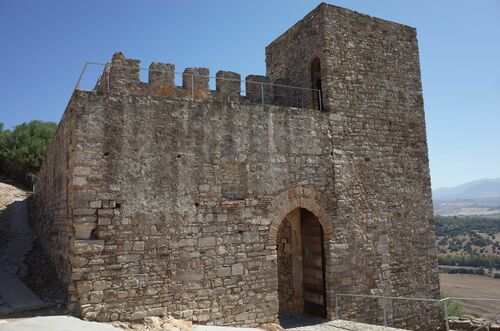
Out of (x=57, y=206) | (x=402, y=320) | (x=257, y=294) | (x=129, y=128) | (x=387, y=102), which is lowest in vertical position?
(x=402, y=320)

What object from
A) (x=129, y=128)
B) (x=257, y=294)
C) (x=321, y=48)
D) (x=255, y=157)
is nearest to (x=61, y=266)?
(x=129, y=128)

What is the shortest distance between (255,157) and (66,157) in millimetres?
3981

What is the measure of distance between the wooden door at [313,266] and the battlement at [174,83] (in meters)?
3.24

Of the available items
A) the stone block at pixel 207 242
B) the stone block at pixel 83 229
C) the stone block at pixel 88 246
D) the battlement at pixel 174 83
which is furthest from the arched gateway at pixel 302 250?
the stone block at pixel 83 229

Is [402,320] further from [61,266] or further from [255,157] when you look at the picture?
[61,266]

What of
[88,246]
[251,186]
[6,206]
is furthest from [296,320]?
[6,206]

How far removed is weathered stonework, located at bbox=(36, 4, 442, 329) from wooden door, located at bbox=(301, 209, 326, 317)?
112mm

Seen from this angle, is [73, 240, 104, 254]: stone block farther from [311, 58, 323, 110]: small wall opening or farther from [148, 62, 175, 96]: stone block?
[311, 58, 323, 110]: small wall opening

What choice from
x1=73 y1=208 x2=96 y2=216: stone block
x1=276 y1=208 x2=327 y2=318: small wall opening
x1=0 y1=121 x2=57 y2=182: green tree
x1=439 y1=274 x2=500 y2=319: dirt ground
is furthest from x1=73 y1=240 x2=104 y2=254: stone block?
x1=439 y1=274 x2=500 y2=319: dirt ground

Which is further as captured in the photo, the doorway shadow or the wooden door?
the wooden door

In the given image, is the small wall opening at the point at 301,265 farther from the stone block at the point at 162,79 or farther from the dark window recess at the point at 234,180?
the stone block at the point at 162,79

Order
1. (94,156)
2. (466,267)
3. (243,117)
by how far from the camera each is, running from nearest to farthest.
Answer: (94,156), (243,117), (466,267)

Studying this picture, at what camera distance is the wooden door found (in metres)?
10.2

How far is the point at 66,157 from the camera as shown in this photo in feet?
26.4
